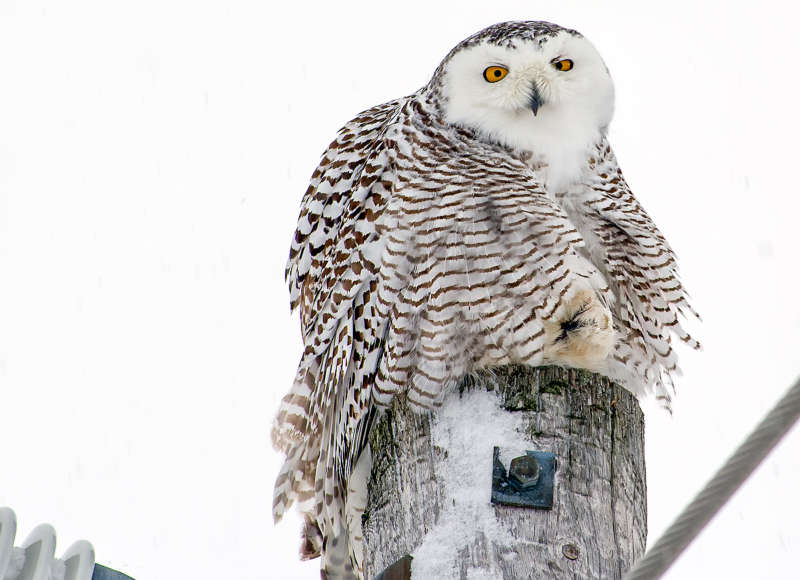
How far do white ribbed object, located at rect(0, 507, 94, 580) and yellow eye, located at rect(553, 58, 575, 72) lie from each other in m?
2.45

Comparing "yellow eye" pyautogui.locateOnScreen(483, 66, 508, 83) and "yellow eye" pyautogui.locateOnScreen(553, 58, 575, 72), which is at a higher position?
"yellow eye" pyautogui.locateOnScreen(553, 58, 575, 72)

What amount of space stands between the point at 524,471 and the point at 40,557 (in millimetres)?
1270

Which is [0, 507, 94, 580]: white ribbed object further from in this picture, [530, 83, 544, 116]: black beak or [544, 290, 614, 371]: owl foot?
[530, 83, 544, 116]: black beak

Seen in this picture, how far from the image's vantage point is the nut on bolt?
280cm

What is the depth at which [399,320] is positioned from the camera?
12.6 ft

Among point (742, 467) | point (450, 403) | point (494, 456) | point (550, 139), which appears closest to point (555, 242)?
point (550, 139)

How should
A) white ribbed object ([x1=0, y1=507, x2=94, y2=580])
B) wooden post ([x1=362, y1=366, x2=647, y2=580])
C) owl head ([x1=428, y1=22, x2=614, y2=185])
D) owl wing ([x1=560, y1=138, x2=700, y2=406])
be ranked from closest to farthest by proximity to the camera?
wooden post ([x1=362, y1=366, x2=647, y2=580]) < white ribbed object ([x1=0, y1=507, x2=94, y2=580]) < owl wing ([x1=560, y1=138, x2=700, y2=406]) < owl head ([x1=428, y1=22, x2=614, y2=185])

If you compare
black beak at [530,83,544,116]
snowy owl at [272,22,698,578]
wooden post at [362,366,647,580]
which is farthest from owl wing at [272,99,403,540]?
wooden post at [362,366,647,580]

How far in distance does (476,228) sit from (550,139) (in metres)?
0.57

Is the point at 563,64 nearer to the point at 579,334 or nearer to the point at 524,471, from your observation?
the point at 579,334

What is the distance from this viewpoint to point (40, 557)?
3.06 meters

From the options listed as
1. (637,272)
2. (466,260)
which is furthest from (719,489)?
(637,272)

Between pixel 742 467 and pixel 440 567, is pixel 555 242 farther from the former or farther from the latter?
pixel 742 467

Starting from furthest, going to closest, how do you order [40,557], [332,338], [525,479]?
1. [332,338]
2. [40,557]
3. [525,479]
